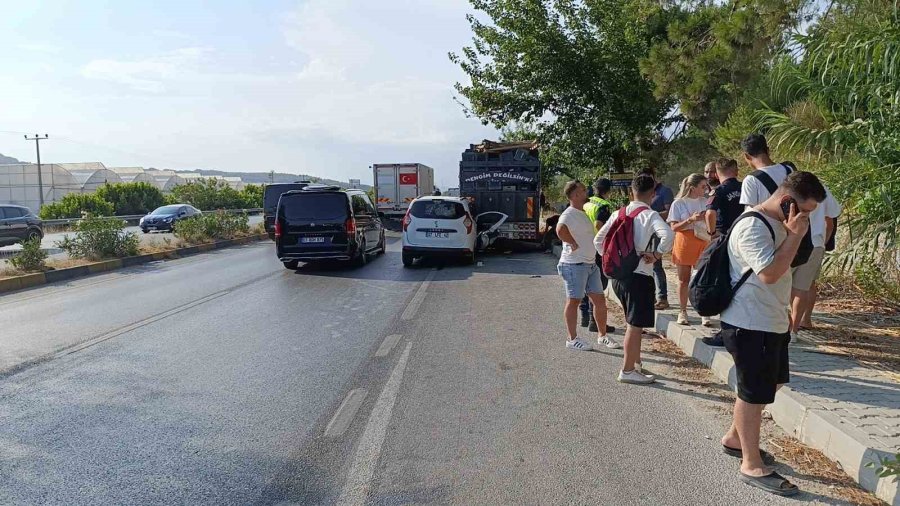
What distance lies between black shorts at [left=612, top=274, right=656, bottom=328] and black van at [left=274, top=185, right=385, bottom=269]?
9554mm

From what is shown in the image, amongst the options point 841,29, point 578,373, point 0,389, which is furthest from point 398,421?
point 841,29

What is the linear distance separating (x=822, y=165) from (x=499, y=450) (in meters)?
7.09

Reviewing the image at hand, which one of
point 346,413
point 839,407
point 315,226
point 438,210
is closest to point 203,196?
point 315,226

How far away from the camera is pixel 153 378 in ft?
20.3

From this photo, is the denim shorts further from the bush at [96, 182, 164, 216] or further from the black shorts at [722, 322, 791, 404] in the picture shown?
the bush at [96, 182, 164, 216]

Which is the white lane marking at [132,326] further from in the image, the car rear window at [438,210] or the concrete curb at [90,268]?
the car rear window at [438,210]

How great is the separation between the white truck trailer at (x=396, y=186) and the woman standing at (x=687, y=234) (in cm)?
2486

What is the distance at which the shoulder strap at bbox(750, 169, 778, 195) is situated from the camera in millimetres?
5250

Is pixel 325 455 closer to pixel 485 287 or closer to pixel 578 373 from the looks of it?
pixel 578 373

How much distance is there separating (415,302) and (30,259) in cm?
940

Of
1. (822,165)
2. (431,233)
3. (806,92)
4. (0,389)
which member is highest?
(806,92)

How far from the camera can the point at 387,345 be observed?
24.2ft

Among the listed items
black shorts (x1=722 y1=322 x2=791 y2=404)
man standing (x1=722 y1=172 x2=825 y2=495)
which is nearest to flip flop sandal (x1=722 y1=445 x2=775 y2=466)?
man standing (x1=722 y1=172 x2=825 y2=495)

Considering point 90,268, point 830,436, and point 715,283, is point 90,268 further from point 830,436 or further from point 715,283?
point 830,436
